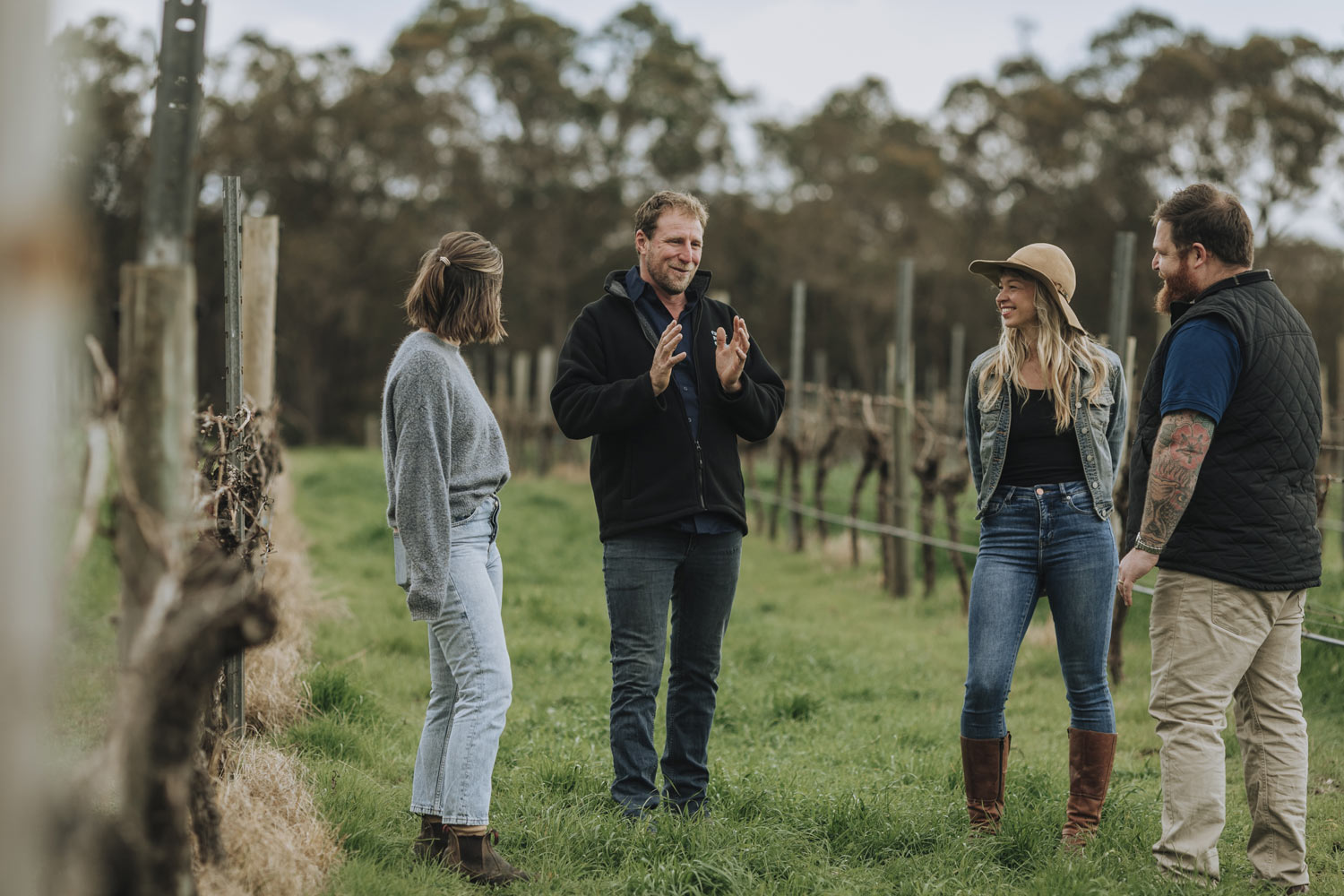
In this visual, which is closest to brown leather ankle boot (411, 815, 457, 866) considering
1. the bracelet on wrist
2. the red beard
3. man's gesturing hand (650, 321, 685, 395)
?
man's gesturing hand (650, 321, 685, 395)

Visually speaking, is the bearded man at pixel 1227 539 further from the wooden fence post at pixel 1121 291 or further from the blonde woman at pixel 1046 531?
the wooden fence post at pixel 1121 291

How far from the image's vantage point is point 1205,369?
3227mm

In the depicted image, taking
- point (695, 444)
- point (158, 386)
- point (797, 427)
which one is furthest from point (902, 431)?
point (158, 386)

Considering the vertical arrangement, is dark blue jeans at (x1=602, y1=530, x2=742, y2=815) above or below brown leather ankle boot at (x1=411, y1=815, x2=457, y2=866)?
above

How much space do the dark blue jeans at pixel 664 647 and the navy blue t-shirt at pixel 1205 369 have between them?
4.47ft

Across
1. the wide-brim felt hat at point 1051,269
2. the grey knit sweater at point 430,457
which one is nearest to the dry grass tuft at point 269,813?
the grey knit sweater at point 430,457

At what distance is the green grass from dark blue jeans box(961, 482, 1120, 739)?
0.40 meters

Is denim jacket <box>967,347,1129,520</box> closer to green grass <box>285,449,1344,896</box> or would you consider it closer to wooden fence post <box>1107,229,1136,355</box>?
green grass <box>285,449,1344,896</box>

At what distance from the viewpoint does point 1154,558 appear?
11.0 feet

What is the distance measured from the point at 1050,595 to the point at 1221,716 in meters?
0.56

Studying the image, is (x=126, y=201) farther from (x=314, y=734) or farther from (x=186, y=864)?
(x=186, y=864)

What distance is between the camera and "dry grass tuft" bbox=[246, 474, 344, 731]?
4.48m

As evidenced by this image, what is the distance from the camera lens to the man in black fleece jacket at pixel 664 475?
3680 mm

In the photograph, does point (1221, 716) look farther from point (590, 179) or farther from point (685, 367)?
point (590, 179)
